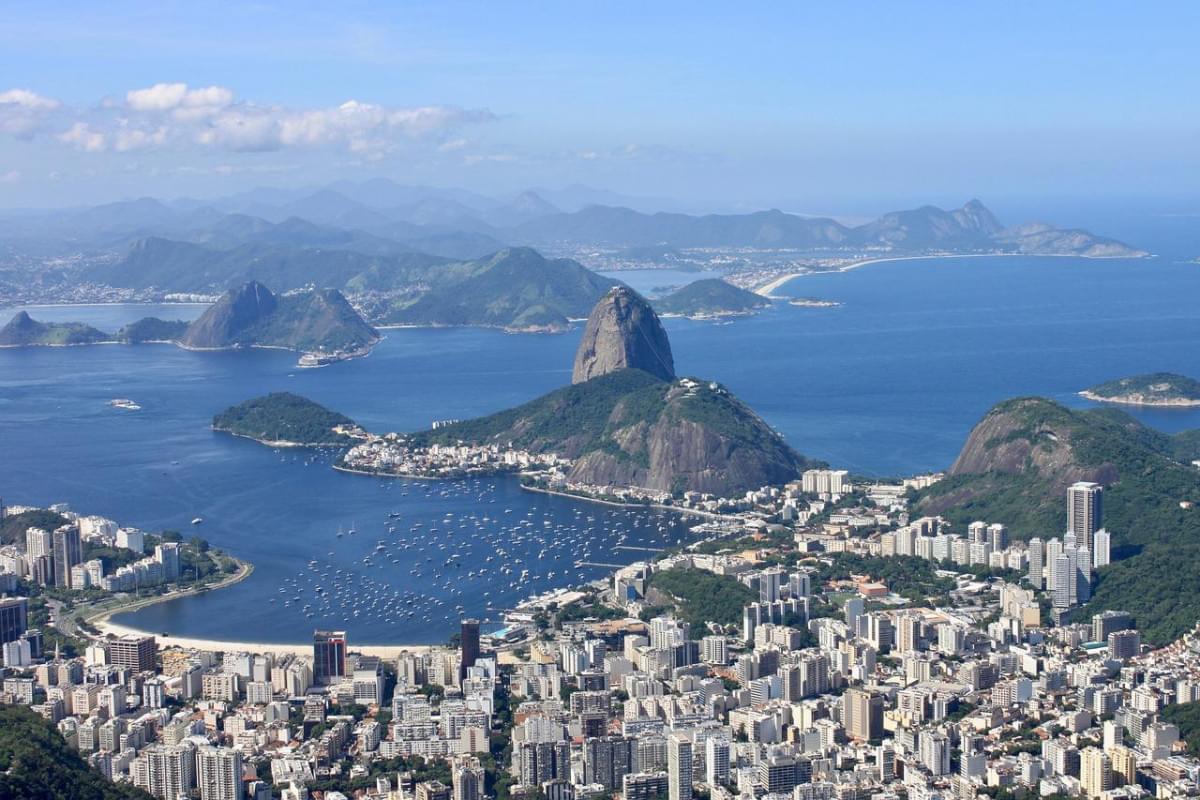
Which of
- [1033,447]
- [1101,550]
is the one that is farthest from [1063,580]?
[1033,447]

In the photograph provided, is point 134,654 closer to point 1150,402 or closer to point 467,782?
point 467,782

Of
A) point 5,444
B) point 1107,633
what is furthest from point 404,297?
point 1107,633

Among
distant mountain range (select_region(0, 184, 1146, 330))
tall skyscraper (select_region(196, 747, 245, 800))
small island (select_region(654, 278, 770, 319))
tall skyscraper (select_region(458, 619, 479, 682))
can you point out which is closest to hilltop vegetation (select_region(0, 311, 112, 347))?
distant mountain range (select_region(0, 184, 1146, 330))

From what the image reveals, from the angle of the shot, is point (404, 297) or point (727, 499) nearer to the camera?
point (727, 499)

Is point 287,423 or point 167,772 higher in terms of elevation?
point 287,423

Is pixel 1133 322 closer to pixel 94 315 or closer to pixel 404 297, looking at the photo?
pixel 404 297

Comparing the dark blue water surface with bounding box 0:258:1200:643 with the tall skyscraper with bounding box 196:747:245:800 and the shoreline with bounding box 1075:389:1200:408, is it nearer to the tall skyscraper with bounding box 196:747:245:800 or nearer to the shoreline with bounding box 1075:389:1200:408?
the shoreline with bounding box 1075:389:1200:408
